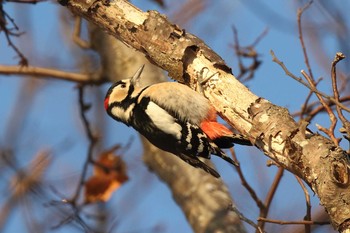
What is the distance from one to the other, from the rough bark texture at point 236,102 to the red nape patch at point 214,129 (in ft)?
0.97

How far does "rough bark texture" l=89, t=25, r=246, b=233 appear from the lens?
4402 millimetres

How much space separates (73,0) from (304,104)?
1.46m

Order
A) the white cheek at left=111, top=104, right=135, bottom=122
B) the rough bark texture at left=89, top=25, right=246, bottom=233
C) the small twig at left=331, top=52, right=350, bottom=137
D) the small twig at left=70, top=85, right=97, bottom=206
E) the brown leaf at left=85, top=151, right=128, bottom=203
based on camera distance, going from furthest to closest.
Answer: the brown leaf at left=85, top=151, right=128, bottom=203 < the small twig at left=70, top=85, right=97, bottom=206 < the rough bark texture at left=89, top=25, right=246, bottom=233 < the white cheek at left=111, top=104, right=135, bottom=122 < the small twig at left=331, top=52, right=350, bottom=137

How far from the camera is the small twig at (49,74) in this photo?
4.91 meters

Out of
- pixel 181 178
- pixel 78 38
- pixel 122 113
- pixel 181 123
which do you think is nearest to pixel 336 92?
pixel 181 123

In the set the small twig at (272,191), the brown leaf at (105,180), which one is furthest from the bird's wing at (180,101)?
the brown leaf at (105,180)

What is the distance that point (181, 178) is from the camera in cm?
477

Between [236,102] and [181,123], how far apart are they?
73cm

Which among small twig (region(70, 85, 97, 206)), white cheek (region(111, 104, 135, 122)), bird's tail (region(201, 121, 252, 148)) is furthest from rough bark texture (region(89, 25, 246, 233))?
white cheek (region(111, 104, 135, 122))

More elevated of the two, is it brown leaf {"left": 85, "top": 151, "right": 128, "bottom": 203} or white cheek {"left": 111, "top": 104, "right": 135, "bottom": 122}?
white cheek {"left": 111, "top": 104, "right": 135, "bottom": 122}

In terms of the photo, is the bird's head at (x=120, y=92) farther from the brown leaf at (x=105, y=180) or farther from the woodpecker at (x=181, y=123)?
the brown leaf at (x=105, y=180)

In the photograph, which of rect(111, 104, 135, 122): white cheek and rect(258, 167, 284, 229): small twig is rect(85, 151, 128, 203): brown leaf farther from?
rect(258, 167, 284, 229): small twig

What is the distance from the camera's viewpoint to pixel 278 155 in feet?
8.90

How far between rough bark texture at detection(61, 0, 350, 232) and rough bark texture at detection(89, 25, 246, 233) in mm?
1216
